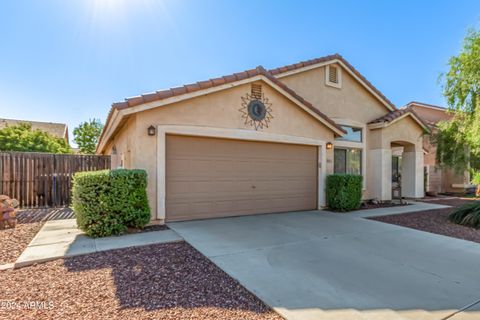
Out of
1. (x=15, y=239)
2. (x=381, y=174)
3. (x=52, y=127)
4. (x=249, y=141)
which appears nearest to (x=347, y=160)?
(x=381, y=174)

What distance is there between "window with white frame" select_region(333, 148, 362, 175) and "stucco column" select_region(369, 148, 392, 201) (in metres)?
0.67

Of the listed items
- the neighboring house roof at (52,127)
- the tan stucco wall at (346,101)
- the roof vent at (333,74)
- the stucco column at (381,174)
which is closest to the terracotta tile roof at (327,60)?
the tan stucco wall at (346,101)

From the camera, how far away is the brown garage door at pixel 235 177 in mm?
7371

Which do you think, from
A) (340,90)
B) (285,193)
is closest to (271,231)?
(285,193)

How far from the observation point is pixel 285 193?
9.25 metres

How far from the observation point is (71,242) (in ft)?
17.9

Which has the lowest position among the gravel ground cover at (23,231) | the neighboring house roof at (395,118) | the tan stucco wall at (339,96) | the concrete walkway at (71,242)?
the gravel ground cover at (23,231)

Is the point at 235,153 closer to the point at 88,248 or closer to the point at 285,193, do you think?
the point at 285,193

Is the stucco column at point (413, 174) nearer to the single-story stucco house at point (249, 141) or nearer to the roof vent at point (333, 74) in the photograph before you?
the single-story stucco house at point (249, 141)

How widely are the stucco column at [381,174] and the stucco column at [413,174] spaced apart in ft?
7.13

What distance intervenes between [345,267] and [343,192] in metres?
5.78

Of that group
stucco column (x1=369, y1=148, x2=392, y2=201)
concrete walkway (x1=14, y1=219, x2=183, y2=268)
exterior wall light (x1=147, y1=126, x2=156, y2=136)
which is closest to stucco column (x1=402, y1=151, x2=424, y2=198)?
stucco column (x1=369, y1=148, x2=392, y2=201)

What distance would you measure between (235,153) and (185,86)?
255cm

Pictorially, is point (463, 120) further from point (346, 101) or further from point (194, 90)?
point (194, 90)
